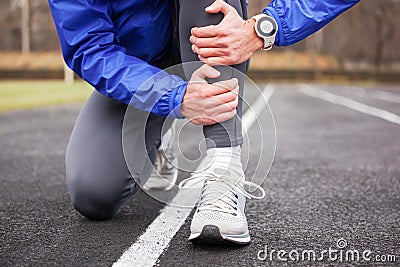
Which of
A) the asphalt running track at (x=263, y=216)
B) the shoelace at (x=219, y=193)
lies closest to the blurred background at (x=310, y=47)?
the asphalt running track at (x=263, y=216)

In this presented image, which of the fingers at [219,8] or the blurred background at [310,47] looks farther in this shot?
the blurred background at [310,47]

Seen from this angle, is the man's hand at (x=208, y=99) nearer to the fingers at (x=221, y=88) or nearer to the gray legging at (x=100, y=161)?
the fingers at (x=221, y=88)

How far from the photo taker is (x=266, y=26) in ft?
6.48

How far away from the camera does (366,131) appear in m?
6.26

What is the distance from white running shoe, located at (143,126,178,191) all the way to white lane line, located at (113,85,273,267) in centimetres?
22

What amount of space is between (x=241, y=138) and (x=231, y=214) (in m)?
0.28

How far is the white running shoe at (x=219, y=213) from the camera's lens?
1949mm

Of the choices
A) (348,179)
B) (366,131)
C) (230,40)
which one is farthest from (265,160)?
(366,131)

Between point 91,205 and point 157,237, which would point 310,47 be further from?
point 157,237

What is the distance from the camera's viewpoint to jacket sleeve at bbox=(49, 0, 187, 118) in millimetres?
1950

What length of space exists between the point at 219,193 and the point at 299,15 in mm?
670

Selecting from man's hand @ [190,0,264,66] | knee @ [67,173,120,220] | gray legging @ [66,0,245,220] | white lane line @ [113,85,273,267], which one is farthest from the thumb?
knee @ [67,173,120,220]

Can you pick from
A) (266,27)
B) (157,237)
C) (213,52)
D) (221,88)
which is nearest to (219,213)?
(157,237)

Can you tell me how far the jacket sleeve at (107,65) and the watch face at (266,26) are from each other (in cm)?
32
